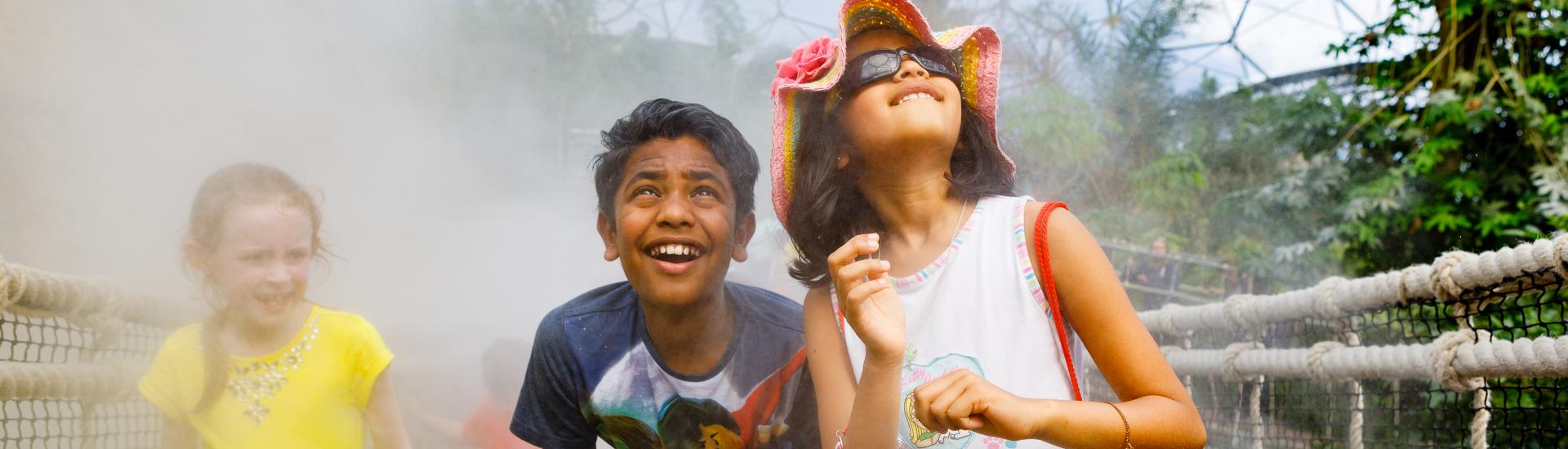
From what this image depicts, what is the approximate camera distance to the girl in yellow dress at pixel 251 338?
171cm

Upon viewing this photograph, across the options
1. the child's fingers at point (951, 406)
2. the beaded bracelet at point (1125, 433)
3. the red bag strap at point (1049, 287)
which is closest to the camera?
the child's fingers at point (951, 406)

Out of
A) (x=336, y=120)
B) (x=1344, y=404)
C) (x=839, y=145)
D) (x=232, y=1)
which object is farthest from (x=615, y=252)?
(x=1344, y=404)

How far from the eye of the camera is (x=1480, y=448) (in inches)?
Result: 87.1

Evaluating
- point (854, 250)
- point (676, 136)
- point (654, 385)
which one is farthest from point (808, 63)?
point (654, 385)

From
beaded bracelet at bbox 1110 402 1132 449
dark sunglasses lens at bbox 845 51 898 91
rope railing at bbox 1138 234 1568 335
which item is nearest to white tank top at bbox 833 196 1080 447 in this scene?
beaded bracelet at bbox 1110 402 1132 449

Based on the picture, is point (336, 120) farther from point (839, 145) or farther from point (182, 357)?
point (839, 145)

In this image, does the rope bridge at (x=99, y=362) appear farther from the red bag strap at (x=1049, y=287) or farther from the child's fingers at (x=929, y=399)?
the red bag strap at (x=1049, y=287)

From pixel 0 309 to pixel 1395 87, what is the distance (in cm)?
568

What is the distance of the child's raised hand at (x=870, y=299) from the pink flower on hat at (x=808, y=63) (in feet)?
1.33

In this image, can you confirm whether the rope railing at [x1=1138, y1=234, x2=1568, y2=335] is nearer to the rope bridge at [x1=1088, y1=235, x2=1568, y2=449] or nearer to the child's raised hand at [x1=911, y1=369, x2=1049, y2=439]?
the rope bridge at [x1=1088, y1=235, x2=1568, y2=449]

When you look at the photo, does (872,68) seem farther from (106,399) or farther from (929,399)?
(106,399)

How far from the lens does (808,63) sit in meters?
1.63

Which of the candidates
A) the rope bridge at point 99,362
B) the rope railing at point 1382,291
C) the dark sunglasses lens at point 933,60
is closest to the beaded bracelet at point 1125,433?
the dark sunglasses lens at point 933,60

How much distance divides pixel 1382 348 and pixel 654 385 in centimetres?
174
